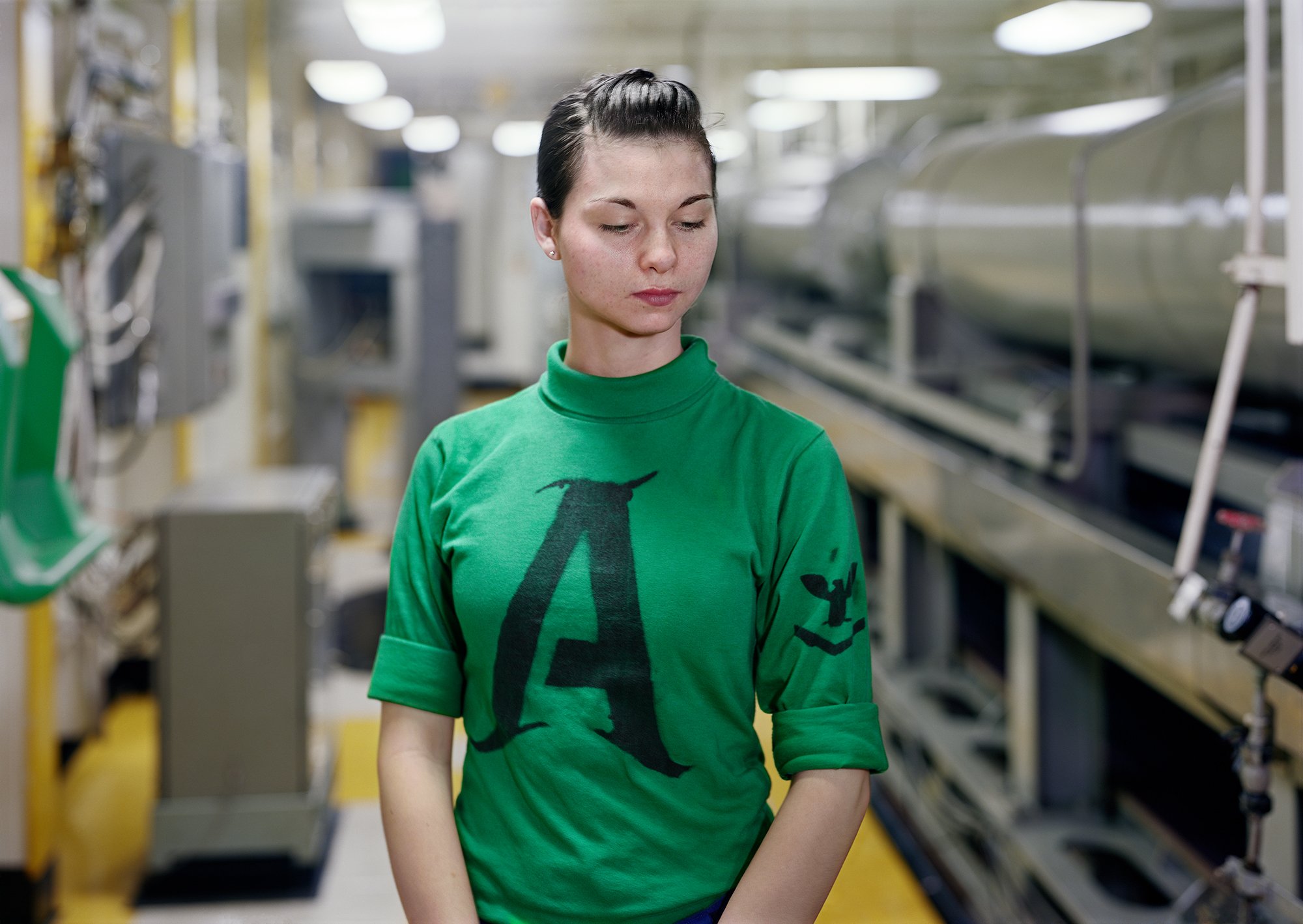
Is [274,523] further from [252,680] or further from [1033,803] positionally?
[1033,803]

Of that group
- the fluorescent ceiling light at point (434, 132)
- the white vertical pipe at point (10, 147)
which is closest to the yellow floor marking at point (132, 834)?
the white vertical pipe at point (10, 147)

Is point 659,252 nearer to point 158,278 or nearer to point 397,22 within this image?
point 158,278

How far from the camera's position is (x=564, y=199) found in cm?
97

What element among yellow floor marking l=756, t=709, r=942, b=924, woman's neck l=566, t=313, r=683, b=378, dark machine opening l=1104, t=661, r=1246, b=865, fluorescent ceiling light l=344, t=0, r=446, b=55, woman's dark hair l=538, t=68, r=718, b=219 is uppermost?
fluorescent ceiling light l=344, t=0, r=446, b=55

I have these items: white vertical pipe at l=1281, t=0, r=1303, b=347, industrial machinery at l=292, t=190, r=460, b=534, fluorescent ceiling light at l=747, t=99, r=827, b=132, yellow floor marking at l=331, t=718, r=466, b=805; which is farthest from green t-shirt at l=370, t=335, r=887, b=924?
fluorescent ceiling light at l=747, t=99, r=827, b=132

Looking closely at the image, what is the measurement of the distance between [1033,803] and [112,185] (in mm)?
2812

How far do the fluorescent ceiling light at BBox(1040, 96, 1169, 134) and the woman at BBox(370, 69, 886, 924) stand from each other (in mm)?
1663

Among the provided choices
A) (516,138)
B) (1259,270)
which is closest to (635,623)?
(1259,270)

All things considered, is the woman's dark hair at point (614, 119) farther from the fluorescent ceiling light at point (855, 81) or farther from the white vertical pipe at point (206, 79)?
the fluorescent ceiling light at point (855, 81)

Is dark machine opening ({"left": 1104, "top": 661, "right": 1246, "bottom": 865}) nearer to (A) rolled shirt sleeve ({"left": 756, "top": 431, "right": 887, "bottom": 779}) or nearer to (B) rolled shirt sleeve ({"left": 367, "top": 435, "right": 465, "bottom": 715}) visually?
(A) rolled shirt sleeve ({"left": 756, "top": 431, "right": 887, "bottom": 779})

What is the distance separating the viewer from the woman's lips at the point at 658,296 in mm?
965

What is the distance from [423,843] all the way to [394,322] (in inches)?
225

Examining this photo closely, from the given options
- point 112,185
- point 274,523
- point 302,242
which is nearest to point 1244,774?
point 274,523

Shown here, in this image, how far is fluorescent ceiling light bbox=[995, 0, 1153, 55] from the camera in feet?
13.0
